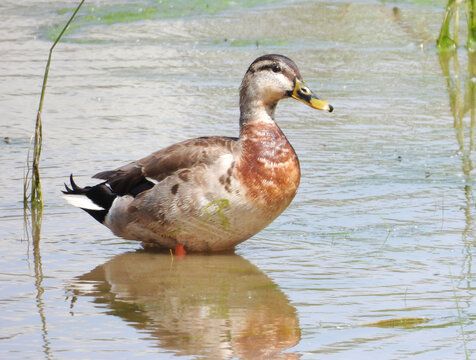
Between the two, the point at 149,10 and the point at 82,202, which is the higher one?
the point at 149,10

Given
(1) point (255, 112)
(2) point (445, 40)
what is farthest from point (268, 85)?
(2) point (445, 40)

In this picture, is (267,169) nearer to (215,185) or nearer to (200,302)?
(215,185)

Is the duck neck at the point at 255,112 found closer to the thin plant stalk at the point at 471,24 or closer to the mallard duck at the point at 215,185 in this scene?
the mallard duck at the point at 215,185

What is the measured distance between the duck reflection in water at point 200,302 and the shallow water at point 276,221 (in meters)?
0.01

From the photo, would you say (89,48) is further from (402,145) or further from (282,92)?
(282,92)

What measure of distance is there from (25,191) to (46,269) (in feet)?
3.40

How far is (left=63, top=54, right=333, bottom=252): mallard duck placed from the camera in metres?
5.52

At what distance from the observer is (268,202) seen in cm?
554

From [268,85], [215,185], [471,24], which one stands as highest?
[268,85]

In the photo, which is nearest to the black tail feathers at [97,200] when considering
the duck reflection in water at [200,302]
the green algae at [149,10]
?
the duck reflection in water at [200,302]

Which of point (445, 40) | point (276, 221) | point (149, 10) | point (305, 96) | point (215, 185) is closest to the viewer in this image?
point (215, 185)

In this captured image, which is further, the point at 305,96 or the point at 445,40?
the point at 445,40

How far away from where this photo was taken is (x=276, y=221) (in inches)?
249

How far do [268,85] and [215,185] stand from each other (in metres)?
0.77
